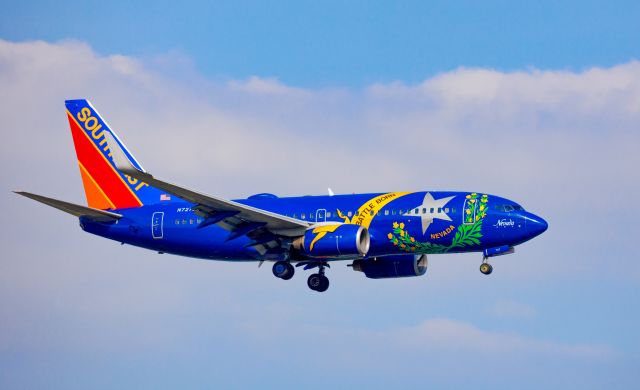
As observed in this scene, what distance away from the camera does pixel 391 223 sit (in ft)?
190

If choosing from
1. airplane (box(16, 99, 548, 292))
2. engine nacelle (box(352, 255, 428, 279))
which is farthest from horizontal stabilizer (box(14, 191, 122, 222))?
engine nacelle (box(352, 255, 428, 279))

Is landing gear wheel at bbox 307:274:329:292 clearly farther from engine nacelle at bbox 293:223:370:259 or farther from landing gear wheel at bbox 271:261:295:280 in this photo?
engine nacelle at bbox 293:223:370:259

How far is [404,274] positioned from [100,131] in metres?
19.8

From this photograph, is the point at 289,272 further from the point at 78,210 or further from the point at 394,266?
the point at 78,210

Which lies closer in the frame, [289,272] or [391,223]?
[391,223]

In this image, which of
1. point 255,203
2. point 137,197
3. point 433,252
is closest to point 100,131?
point 137,197

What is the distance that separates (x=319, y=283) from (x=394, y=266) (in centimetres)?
425

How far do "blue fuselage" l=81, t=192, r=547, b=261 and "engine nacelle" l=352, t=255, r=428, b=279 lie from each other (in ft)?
15.4

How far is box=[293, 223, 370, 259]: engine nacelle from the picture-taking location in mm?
56656

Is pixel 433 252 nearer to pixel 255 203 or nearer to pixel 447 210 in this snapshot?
pixel 447 210

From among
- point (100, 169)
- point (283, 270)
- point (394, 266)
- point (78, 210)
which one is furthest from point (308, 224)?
point (100, 169)

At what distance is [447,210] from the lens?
2258 inches

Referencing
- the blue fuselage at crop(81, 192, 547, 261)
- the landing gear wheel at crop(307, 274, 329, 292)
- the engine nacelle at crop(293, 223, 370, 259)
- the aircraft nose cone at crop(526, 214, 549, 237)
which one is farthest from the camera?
the landing gear wheel at crop(307, 274, 329, 292)

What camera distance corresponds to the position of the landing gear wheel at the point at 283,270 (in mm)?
60281
